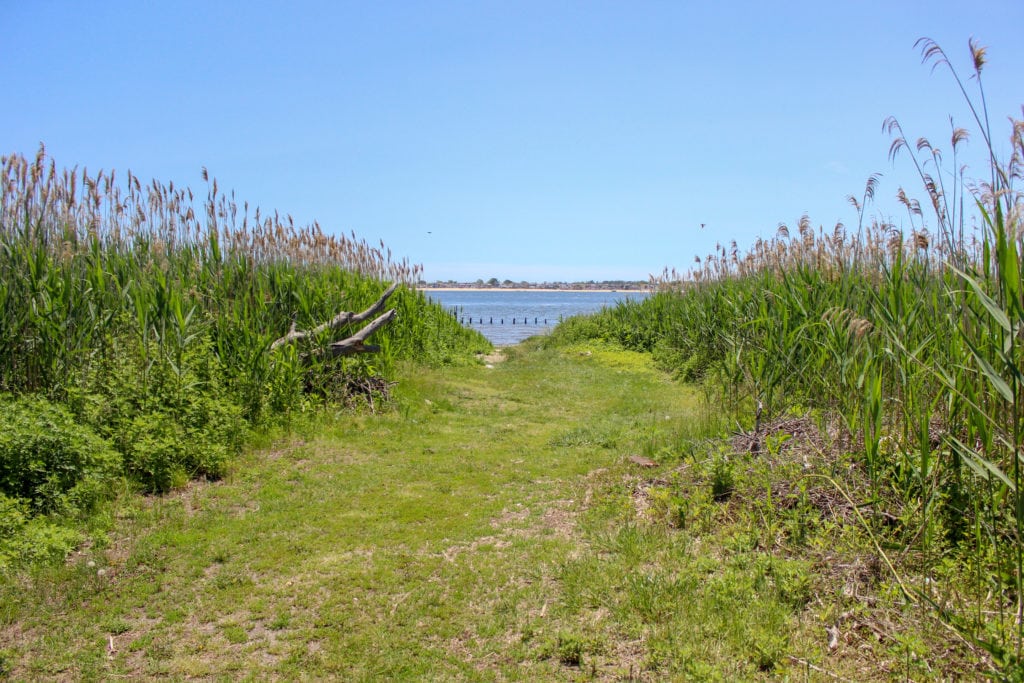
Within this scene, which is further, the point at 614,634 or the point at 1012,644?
the point at 614,634

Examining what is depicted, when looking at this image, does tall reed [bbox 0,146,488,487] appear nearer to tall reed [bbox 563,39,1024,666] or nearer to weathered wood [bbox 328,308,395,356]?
weathered wood [bbox 328,308,395,356]

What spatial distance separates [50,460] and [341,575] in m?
2.47

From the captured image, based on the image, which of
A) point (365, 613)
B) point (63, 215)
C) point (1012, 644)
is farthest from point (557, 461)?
point (63, 215)

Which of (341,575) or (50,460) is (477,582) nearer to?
(341,575)

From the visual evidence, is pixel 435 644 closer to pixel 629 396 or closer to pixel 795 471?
pixel 795 471

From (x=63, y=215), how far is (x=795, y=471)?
7.61m

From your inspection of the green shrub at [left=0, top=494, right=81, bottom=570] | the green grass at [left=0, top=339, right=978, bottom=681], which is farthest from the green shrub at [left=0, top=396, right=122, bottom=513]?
the green grass at [left=0, top=339, right=978, bottom=681]

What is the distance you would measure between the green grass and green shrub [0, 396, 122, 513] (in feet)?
1.09

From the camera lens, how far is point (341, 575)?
4.35 m

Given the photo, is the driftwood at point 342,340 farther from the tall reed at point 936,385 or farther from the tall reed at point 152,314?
the tall reed at point 936,385

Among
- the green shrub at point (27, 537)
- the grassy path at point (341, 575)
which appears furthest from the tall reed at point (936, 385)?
the green shrub at point (27, 537)

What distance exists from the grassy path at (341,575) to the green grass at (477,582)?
15mm

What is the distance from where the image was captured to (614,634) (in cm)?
352

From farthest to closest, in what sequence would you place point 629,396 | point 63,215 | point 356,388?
point 629,396 → point 356,388 → point 63,215
